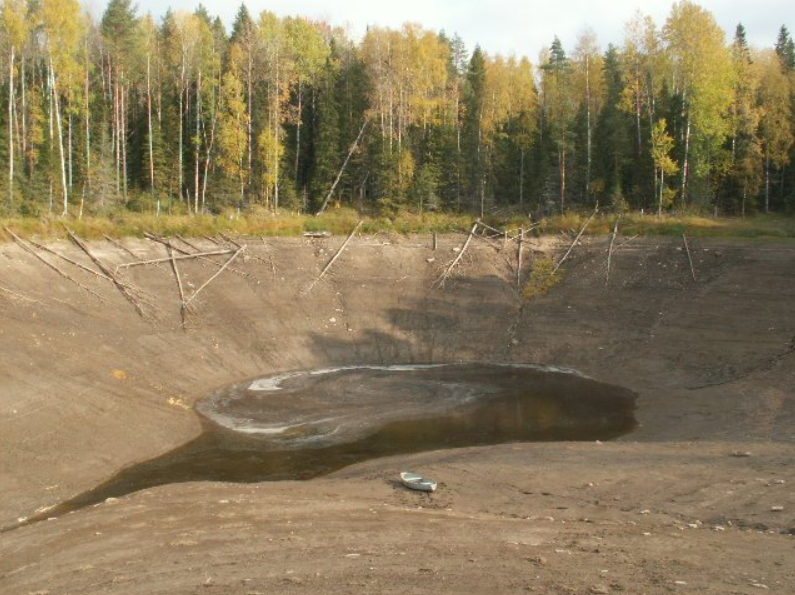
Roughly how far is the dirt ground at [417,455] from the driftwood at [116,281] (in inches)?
11.8

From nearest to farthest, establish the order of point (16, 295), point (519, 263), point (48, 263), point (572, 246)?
point (16, 295), point (48, 263), point (519, 263), point (572, 246)

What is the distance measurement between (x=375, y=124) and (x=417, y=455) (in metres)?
35.6

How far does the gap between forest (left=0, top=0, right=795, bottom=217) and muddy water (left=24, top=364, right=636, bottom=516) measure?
19.4 m

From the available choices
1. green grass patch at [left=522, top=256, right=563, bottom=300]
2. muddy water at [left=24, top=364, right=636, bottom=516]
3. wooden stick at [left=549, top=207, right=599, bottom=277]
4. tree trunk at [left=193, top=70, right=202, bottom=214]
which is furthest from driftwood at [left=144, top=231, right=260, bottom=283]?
wooden stick at [left=549, top=207, right=599, bottom=277]

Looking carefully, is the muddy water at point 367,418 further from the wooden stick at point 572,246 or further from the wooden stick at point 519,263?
the wooden stick at point 572,246

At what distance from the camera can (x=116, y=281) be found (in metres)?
30.5

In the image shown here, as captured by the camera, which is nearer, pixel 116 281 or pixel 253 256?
pixel 116 281

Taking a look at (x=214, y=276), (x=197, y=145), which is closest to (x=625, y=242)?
(x=214, y=276)

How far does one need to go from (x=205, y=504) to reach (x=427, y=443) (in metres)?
7.44

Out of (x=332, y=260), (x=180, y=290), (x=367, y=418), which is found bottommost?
(x=367, y=418)

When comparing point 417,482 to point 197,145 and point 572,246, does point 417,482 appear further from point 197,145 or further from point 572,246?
point 197,145

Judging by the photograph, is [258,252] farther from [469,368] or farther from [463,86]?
[463,86]

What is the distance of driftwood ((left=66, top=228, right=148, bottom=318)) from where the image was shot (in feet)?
96.4

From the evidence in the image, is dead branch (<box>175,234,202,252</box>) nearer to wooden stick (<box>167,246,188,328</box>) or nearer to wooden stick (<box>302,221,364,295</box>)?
wooden stick (<box>167,246,188,328</box>)
